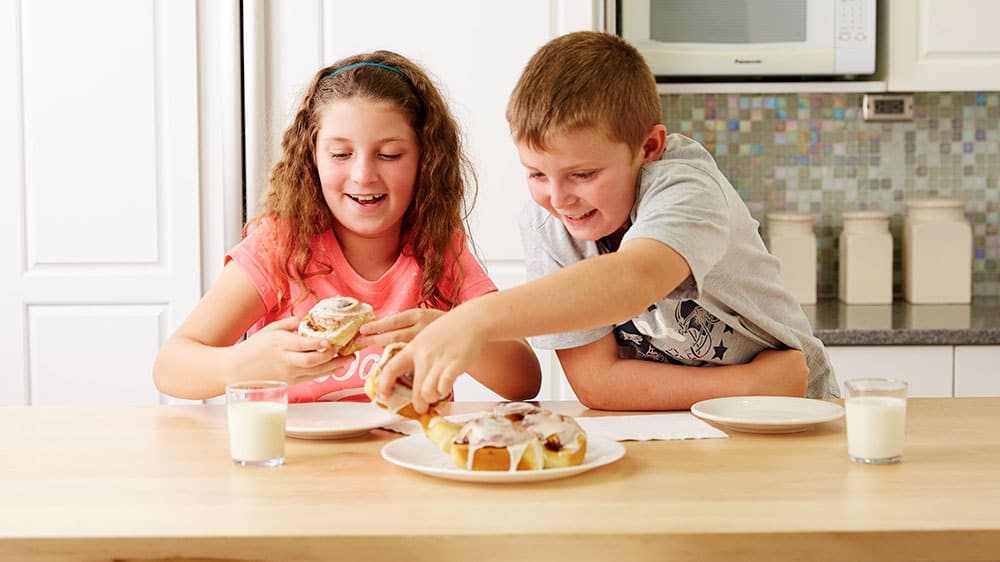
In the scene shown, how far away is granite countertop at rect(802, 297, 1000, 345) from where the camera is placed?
242 centimetres

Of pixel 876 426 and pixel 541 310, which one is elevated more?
pixel 541 310

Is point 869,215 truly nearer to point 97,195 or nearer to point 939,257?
point 939,257

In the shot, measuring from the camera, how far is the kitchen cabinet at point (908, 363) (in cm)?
244

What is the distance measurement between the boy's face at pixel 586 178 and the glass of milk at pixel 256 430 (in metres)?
0.44

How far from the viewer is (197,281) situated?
2516mm

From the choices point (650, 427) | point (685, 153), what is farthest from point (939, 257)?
point (650, 427)

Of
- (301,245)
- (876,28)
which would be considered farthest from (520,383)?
(876,28)

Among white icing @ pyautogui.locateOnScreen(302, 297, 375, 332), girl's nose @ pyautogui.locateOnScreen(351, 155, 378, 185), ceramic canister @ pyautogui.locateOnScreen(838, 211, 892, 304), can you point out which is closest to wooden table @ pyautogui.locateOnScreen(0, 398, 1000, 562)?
white icing @ pyautogui.locateOnScreen(302, 297, 375, 332)

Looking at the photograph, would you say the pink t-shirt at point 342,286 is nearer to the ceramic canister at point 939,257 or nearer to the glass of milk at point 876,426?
the glass of milk at point 876,426

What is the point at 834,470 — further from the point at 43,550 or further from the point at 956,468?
the point at 43,550

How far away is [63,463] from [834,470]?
755mm

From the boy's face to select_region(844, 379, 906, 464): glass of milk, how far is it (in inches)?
16.0

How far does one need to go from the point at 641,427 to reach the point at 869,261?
1.82m

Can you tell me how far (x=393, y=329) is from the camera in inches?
48.9
